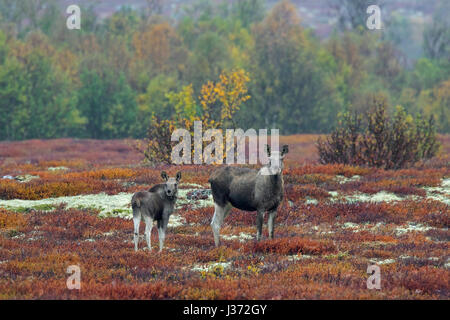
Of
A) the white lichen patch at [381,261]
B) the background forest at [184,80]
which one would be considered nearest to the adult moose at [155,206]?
the white lichen patch at [381,261]

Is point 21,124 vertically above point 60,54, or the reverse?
point 60,54

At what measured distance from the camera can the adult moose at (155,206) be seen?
1238 cm

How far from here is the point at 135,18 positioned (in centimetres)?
12569

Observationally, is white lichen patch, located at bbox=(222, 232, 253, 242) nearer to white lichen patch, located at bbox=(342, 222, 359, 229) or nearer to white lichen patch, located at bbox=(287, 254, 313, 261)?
white lichen patch, located at bbox=(287, 254, 313, 261)

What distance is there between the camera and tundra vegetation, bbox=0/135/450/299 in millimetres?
9562

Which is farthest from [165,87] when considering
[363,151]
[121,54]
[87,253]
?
[87,253]

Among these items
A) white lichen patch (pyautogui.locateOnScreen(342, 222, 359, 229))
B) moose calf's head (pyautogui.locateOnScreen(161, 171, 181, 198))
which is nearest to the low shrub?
white lichen patch (pyautogui.locateOnScreen(342, 222, 359, 229))

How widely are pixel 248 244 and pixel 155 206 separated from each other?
2391 millimetres

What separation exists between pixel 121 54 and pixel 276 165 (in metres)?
76.3

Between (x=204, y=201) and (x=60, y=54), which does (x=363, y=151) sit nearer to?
(x=204, y=201)

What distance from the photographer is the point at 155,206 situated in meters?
12.6

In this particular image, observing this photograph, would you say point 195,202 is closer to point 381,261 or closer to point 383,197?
point 383,197

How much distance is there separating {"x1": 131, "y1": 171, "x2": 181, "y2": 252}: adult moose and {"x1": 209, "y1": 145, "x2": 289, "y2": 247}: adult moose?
1.14m
